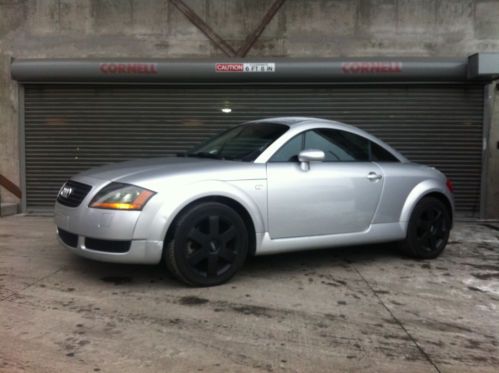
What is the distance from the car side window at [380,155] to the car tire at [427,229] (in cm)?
60

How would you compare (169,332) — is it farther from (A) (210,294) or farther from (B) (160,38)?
(B) (160,38)

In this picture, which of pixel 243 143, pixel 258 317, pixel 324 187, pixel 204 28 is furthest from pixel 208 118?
pixel 258 317

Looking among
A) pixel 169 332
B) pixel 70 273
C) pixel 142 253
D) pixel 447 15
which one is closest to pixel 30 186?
pixel 70 273

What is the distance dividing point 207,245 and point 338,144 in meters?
1.92

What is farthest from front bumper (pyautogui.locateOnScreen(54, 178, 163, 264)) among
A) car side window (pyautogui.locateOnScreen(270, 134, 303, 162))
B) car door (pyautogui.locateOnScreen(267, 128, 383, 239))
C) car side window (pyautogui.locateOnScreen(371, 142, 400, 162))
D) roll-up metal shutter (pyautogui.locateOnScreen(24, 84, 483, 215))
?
roll-up metal shutter (pyautogui.locateOnScreen(24, 84, 483, 215))

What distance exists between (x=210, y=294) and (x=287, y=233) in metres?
0.99

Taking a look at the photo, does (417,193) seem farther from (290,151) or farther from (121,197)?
(121,197)

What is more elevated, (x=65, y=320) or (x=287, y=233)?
(x=287, y=233)

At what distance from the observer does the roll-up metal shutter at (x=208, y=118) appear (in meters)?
8.73

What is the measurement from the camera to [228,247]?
459 cm

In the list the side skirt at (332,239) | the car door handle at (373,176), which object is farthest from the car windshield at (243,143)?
the car door handle at (373,176)

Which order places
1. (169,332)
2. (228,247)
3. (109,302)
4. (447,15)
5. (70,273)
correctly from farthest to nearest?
(447,15) → (70,273) → (228,247) → (109,302) → (169,332)

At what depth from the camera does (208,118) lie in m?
8.82

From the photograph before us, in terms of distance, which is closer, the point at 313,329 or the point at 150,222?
the point at 313,329
